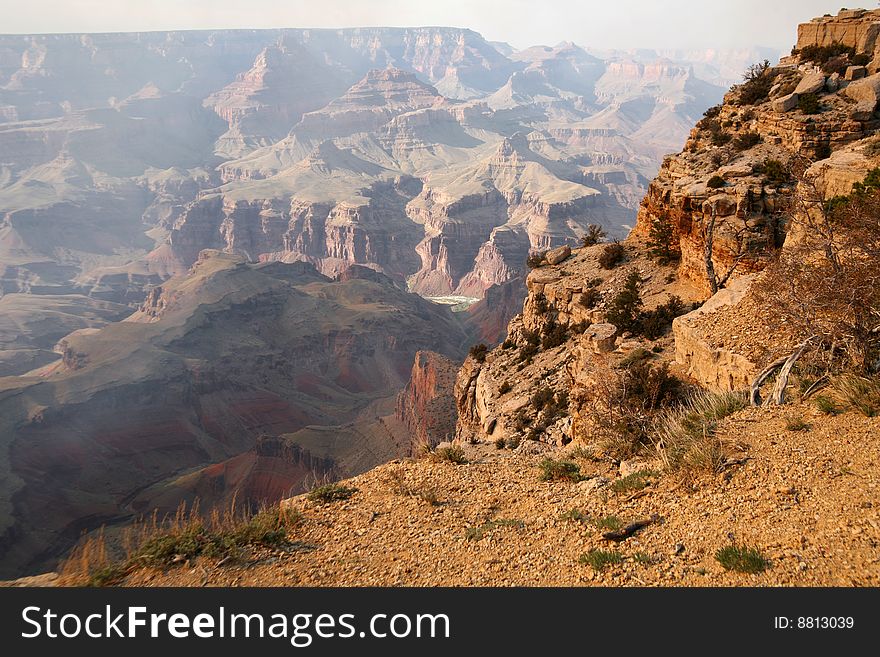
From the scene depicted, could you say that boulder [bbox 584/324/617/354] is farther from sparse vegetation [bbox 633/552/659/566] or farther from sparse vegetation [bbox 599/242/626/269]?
sparse vegetation [bbox 633/552/659/566]

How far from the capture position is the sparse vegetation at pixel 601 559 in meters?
7.21

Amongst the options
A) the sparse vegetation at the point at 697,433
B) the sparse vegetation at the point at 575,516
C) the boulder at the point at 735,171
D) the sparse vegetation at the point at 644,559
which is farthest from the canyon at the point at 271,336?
the sparse vegetation at the point at 644,559

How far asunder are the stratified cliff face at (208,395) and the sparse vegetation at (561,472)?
61.9ft

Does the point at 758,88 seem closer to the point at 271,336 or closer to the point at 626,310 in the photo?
the point at 626,310

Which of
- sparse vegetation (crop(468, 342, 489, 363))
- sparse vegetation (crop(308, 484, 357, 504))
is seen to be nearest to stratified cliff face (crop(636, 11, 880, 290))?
sparse vegetation (crop(468, 342, 489, 363))

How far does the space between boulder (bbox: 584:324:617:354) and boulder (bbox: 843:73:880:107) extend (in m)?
13.7

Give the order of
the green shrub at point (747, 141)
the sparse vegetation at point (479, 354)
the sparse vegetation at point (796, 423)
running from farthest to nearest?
the sparse vegetation at point (479, 354) < the green shrub at point (747, 141) < the sparse vegetation at point (796, 423)

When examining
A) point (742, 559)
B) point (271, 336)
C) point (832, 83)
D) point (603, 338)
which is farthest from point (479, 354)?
point (271, 336)

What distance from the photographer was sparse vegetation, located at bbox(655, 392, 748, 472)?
29.8ft

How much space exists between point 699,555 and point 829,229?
8091mm

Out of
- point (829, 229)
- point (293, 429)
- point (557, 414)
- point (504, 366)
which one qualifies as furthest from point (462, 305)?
point (829, 229)

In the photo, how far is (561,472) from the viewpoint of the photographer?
36.9ft

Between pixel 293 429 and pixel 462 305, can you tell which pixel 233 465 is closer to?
pixel 293 429

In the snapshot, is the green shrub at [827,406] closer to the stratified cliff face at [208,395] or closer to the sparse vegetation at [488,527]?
the sparse vegetation at [488,527]
